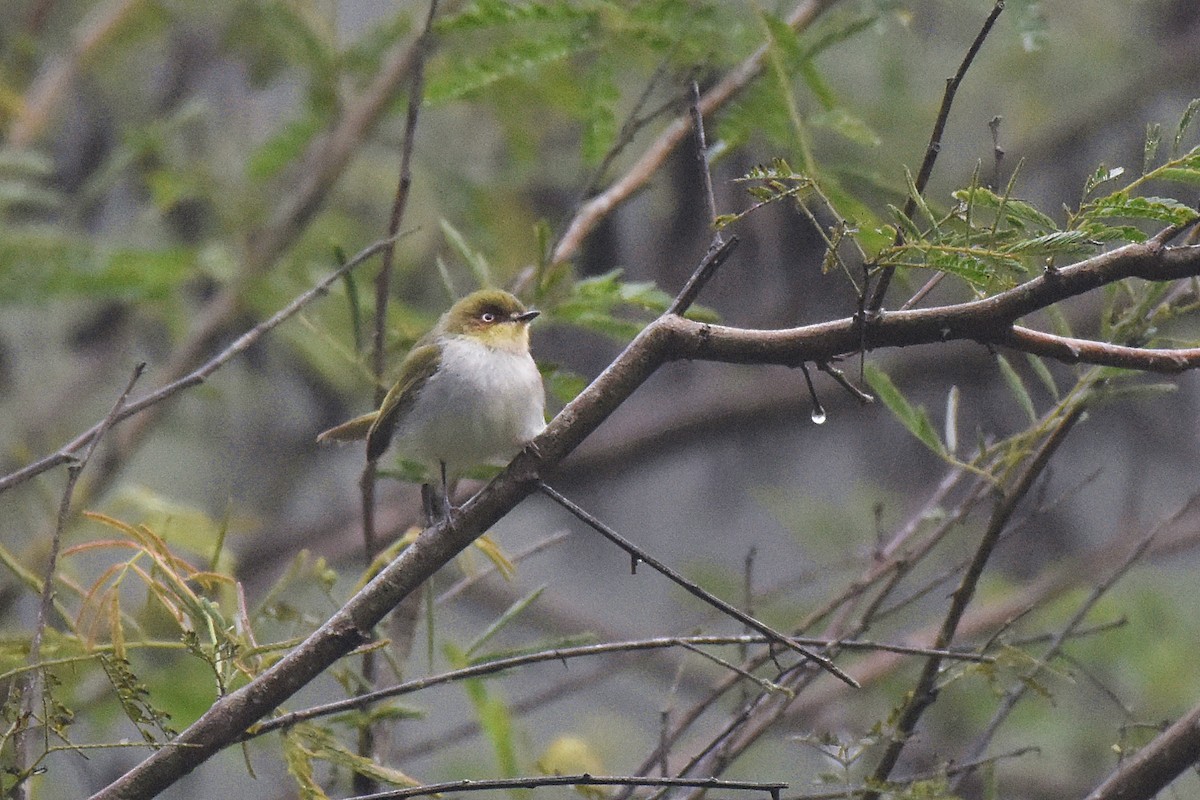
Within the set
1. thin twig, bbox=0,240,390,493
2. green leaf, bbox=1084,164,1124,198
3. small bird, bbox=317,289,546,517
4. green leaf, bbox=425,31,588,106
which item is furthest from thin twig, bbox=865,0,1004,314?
green leaf, bbox=425,31,588,106

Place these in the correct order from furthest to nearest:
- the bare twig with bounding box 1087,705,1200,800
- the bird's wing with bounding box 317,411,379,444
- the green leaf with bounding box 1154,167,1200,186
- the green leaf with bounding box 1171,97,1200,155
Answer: the bird's wing with bounding box 317,411,379,444
the bare twig with bounding box 1087,705,1200,800
the green leaf with bounding box 1154,167,1200,186
the green leaf with bounding box 1171,97,1200,155

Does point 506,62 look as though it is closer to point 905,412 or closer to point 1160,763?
point 905,412

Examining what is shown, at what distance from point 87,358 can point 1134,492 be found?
3.66m

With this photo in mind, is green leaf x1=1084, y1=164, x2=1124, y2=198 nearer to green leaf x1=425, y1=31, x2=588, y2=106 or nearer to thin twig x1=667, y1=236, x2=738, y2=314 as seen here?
thin twig x1=667, y1=236, x2=738, y2=314

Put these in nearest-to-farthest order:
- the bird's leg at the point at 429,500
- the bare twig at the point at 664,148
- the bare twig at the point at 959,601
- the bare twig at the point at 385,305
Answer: the bare twig at the point at 959,601, the bare twig at the point at 385,305, the bird's leg at the point at 429,500, the bare twig at the point at 664,148

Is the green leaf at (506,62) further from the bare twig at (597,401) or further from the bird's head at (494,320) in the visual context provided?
the bare twig at (597,401)

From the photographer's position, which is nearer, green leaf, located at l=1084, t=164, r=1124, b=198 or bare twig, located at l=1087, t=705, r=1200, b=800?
green leaf, located at l=1084, t=164, r=1124, b=198

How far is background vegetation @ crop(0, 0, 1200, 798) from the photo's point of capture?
1583mm

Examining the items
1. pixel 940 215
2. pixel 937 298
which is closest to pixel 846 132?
pixel 937 298

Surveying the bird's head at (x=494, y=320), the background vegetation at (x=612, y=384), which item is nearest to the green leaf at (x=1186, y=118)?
the background vegetation at (x=612, y=384)

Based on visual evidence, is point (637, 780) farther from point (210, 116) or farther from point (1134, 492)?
point (210, 116)

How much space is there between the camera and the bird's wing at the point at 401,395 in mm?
2396

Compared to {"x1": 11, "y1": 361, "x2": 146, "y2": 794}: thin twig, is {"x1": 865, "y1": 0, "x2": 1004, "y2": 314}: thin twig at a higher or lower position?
higher

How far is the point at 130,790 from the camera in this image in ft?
4.70
